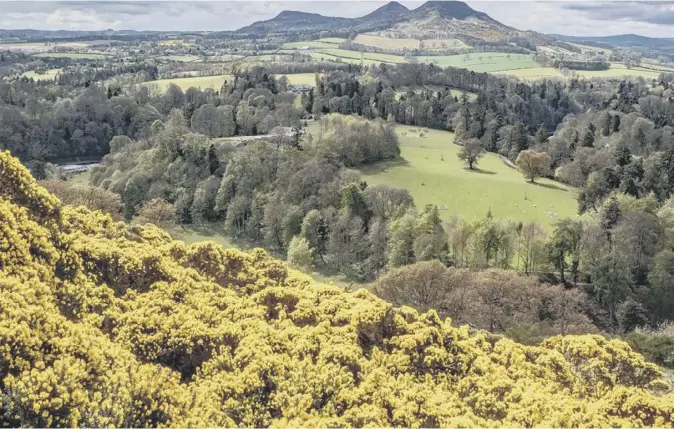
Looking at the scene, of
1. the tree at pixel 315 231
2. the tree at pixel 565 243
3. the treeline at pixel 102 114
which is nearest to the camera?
the tree at pixel 565 243

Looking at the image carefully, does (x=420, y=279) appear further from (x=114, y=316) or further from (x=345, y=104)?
(x=345, y=104)

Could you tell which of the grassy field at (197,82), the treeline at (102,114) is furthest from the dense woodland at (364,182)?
the grassy field at (197,82)

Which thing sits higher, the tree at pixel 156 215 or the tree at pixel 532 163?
the tree at pixel 532 163

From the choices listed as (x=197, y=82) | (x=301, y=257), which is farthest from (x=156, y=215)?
(x=197, y=82)

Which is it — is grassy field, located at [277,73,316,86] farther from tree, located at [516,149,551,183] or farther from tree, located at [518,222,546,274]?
tree, located at [518,222,546,274]

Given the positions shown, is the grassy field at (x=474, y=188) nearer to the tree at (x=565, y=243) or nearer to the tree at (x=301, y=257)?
the tree at (x=565, y=243)

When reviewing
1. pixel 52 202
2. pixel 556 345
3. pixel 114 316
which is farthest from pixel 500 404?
pixel 52 202

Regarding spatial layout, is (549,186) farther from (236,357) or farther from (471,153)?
(236,357)
